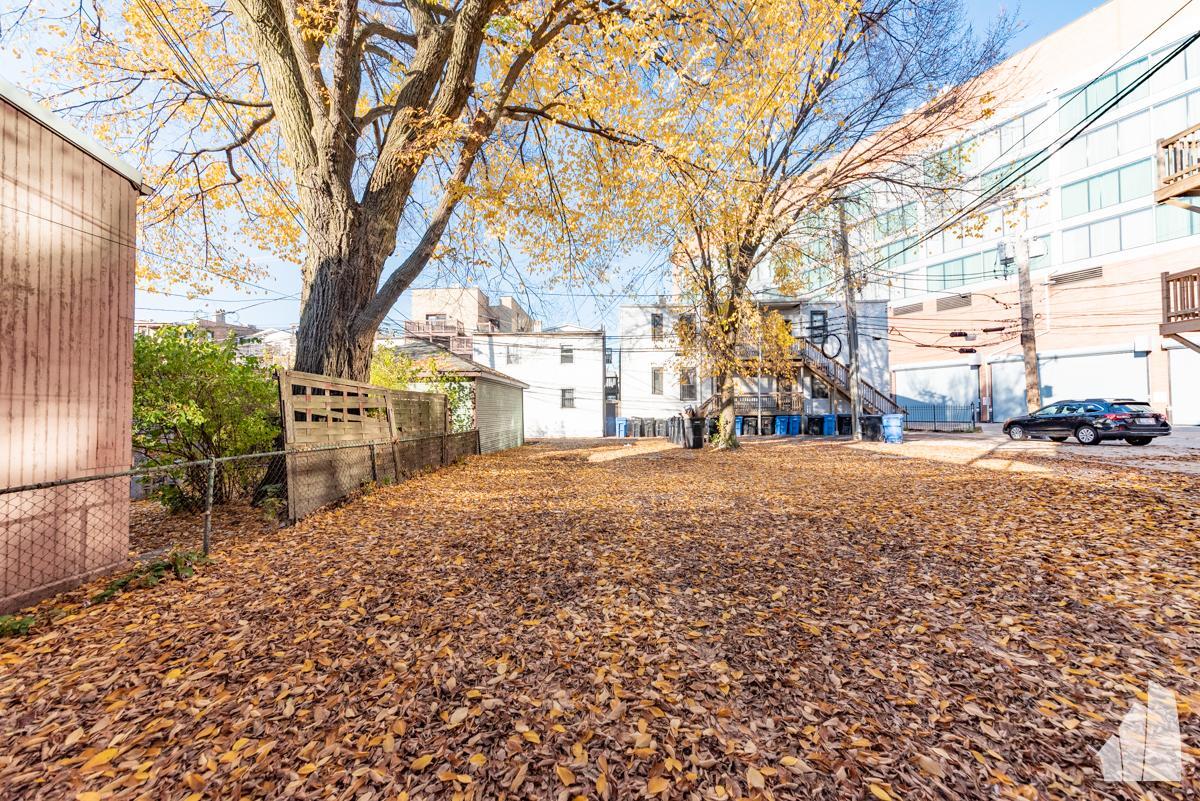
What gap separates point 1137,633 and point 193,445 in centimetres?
942

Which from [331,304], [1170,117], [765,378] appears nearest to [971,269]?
[1170,117]

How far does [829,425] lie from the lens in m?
22.5

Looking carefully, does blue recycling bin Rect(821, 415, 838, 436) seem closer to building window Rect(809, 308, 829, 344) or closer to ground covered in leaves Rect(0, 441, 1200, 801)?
building window Rect(809, 308, 829, 344)

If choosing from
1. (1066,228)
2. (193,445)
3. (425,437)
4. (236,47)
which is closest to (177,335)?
(193,445)

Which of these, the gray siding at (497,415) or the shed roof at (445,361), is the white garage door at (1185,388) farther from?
the shed roof at (445,361)

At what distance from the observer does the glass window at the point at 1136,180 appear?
75.4ft

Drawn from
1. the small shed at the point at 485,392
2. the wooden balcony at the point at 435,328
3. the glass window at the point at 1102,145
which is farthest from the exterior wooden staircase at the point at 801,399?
the glass window at the point at 1102,145

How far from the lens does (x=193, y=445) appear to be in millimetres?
6219

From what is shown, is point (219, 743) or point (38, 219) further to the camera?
point (38, 219)

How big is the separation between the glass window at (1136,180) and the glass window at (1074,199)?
1636 mm

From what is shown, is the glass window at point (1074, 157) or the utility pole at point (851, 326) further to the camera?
the glass window at point (1074, 157)

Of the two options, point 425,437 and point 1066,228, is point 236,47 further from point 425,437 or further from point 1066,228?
point 1066,228

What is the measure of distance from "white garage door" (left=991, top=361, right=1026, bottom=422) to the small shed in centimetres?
2942

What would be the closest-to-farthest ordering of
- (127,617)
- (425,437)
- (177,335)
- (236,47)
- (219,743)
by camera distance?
(219,743) < (127,617) < (177,335) < (236,47) < (425,437)
